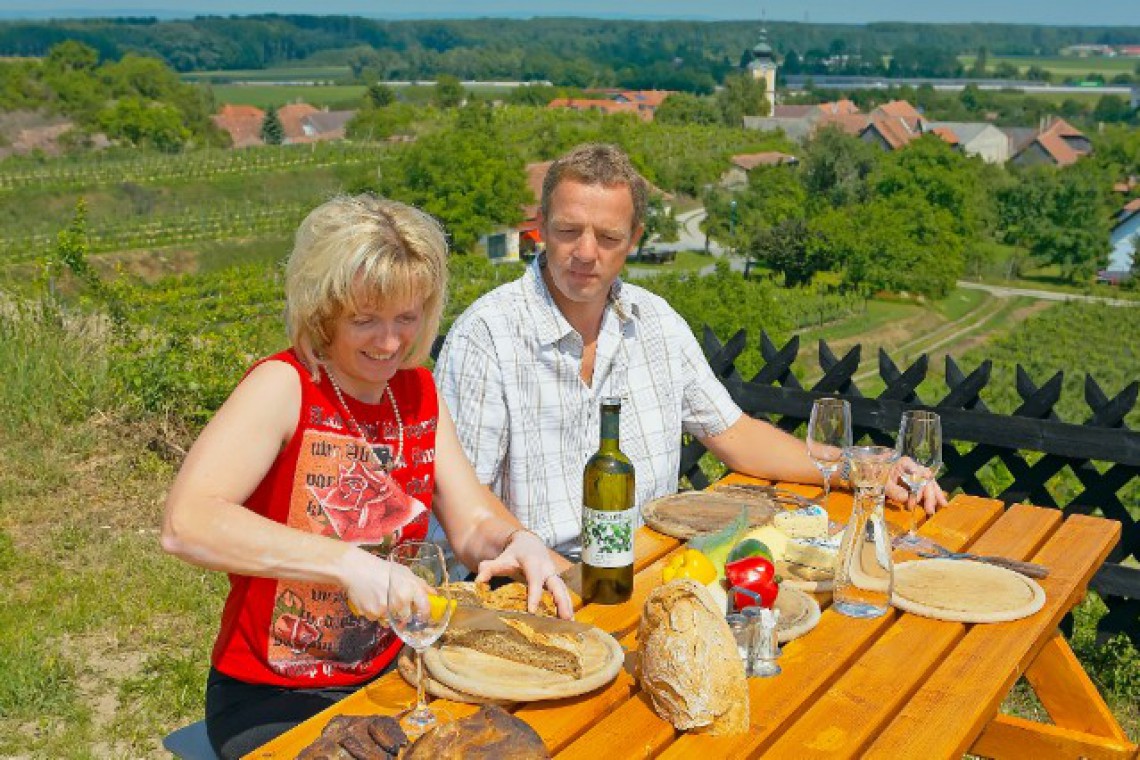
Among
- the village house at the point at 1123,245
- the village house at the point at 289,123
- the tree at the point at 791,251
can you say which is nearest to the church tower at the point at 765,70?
the village house at the point at 289,123

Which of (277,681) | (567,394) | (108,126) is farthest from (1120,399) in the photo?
(108,126)

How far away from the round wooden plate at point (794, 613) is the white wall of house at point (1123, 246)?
2568 inches

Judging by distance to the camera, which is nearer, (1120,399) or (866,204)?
(1120,399)

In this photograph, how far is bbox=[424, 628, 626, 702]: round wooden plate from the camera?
1.54 m

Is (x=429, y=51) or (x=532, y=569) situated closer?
(x=532, y=569)

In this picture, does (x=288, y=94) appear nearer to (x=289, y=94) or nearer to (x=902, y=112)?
(x=289, y=94)

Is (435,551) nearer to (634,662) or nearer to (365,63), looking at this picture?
(634,662)

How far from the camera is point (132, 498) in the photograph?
4359mm

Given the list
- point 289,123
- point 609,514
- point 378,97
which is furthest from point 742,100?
point 609,514

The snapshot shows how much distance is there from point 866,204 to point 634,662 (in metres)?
63.2

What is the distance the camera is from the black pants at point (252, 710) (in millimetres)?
1810

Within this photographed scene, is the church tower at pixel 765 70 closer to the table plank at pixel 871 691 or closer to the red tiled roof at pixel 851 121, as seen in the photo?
the red tiled roof at pixel 851 121

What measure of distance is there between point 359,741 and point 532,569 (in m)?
0.59

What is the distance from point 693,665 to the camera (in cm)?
148
